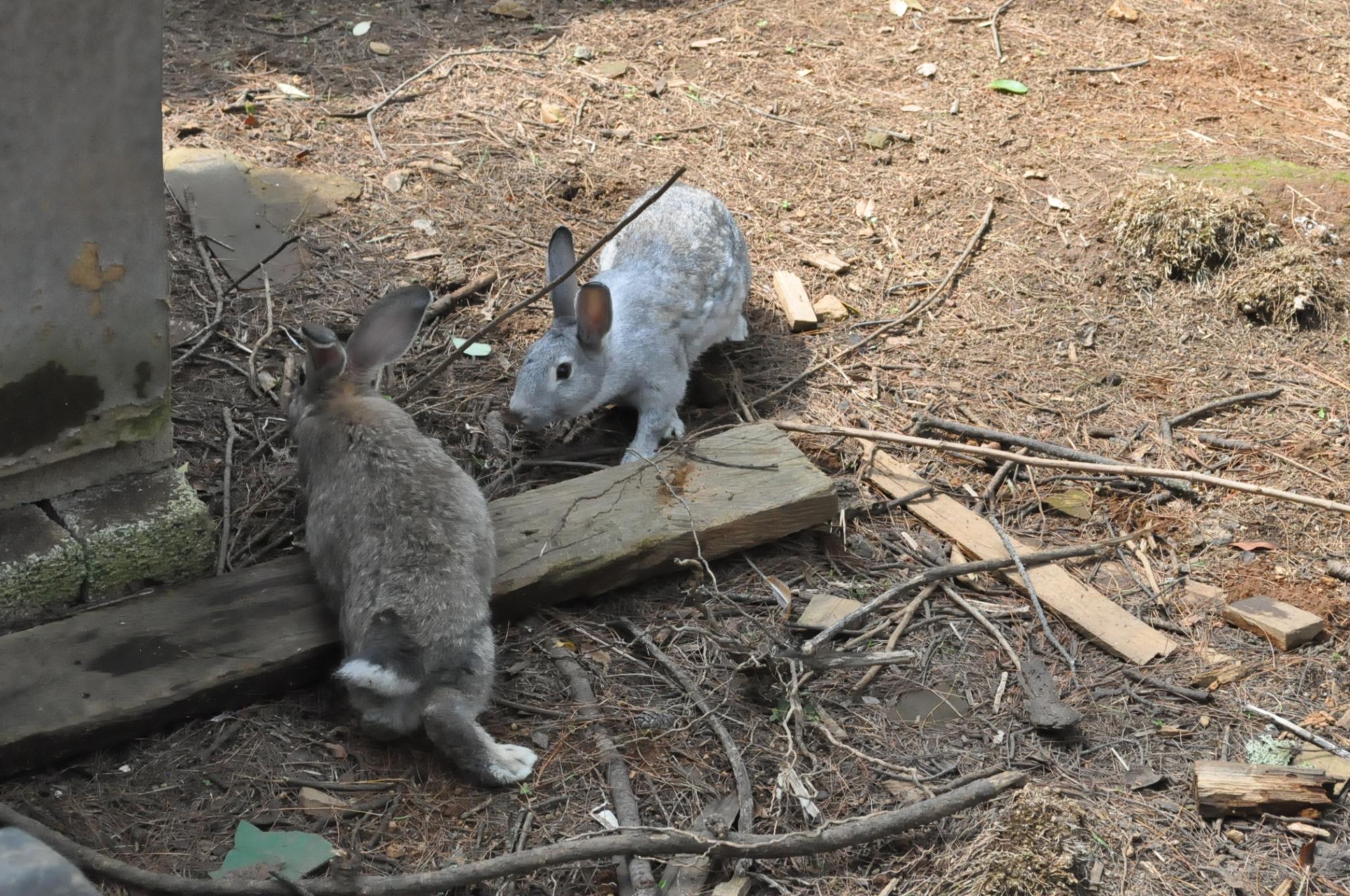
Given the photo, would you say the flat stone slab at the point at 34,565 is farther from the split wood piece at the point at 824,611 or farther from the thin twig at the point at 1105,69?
the thin twig at the point at 1105,69

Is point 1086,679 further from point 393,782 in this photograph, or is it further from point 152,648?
point 152,648

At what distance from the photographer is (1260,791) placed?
3600 mm

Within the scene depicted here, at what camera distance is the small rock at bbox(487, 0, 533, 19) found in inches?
356

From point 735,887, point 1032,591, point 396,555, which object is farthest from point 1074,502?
point 396,555

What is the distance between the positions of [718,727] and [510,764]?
66 centimetres

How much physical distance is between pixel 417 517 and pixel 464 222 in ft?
10.6

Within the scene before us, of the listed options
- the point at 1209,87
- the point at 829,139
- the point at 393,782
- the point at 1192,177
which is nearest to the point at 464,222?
the point at 829,139

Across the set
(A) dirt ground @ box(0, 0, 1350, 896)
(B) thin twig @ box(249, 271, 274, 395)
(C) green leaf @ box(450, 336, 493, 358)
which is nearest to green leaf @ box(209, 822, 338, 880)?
(A) dirt ground @ box(0, 0, 1350, 896)

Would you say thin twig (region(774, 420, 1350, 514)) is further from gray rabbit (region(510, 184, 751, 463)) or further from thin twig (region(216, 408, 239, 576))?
thin twig (region(216, 408, 239, 576))

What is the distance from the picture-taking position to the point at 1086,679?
416cm

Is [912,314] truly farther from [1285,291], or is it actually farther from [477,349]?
[477,349]

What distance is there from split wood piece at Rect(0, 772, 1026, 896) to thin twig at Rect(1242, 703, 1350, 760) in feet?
3.55

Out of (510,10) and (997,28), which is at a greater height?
(510,10)

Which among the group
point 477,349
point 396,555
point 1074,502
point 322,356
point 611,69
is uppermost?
point 322,356
